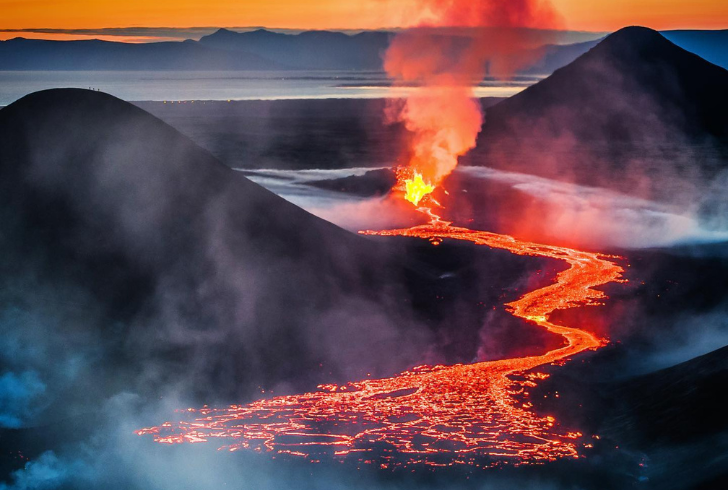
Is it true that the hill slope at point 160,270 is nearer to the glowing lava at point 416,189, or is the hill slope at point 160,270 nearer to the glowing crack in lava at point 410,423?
the glowing crack in lava at point 410,423

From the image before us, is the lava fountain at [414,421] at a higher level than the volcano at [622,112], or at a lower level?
lower

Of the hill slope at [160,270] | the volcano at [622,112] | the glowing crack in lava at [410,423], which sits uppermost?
the volcano at [622,112]

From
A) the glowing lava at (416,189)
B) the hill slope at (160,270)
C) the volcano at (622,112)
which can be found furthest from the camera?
the volcano at (622,112)

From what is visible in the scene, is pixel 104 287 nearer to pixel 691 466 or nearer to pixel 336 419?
pixel 336 419

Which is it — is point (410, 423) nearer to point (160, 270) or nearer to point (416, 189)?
point (160, 270)

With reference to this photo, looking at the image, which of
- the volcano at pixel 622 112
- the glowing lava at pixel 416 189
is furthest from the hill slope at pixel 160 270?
the volcano at pixel 622 112

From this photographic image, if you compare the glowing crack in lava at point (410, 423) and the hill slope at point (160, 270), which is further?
the hill slope at point (160, 270)

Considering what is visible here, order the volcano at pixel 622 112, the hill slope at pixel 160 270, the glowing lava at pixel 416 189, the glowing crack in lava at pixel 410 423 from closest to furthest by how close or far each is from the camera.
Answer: the glowing crack in lava at pixel 410 423
the hill slope at pixel 160 270
the glowing lava at pixel 416 189
the volcano at pixel 622 112

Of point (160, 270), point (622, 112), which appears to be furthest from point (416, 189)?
point (622, 112)

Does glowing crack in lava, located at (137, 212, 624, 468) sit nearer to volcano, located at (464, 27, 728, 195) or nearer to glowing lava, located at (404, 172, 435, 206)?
glowing lava, located at (404, 172, 435, 206)
